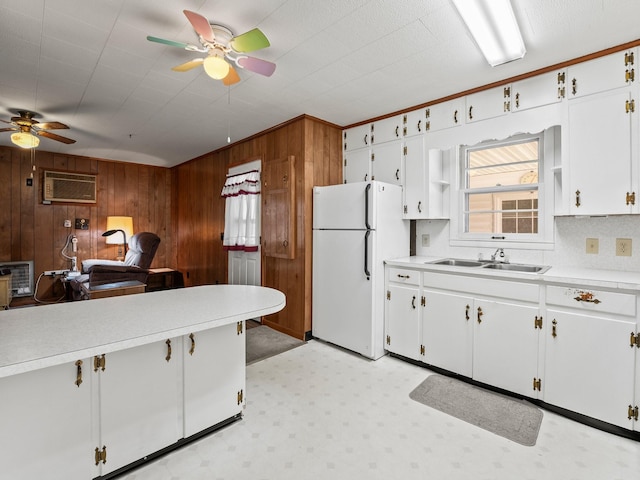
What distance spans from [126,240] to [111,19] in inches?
197

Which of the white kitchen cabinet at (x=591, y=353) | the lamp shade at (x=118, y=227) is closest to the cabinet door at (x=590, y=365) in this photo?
the white kitchen cabinet at (x=591, y=353)

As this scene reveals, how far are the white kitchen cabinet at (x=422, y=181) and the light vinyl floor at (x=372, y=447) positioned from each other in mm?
1736

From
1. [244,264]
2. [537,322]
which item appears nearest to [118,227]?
[244,264]

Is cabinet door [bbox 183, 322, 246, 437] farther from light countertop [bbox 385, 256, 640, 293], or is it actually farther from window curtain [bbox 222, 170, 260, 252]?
window curtain [bbox 222, 170, 260, 252]

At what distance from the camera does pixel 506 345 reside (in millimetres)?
2383

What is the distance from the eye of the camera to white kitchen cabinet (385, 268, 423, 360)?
2.91 metres

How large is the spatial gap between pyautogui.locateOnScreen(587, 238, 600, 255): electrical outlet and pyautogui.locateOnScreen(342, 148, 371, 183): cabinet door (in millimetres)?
2102

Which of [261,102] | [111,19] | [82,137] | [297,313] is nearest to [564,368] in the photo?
[297,313]

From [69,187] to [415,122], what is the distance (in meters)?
6.04

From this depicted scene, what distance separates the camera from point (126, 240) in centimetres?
613

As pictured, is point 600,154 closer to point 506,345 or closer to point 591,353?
point 591,353

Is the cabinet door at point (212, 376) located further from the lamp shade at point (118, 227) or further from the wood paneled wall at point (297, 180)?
the lamp shade at point (118, 227)

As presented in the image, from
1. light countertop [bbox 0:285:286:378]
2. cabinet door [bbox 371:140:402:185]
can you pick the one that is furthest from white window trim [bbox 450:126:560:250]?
light countertop [bbox 0:285:286:378]

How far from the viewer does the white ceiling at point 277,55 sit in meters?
1.89
